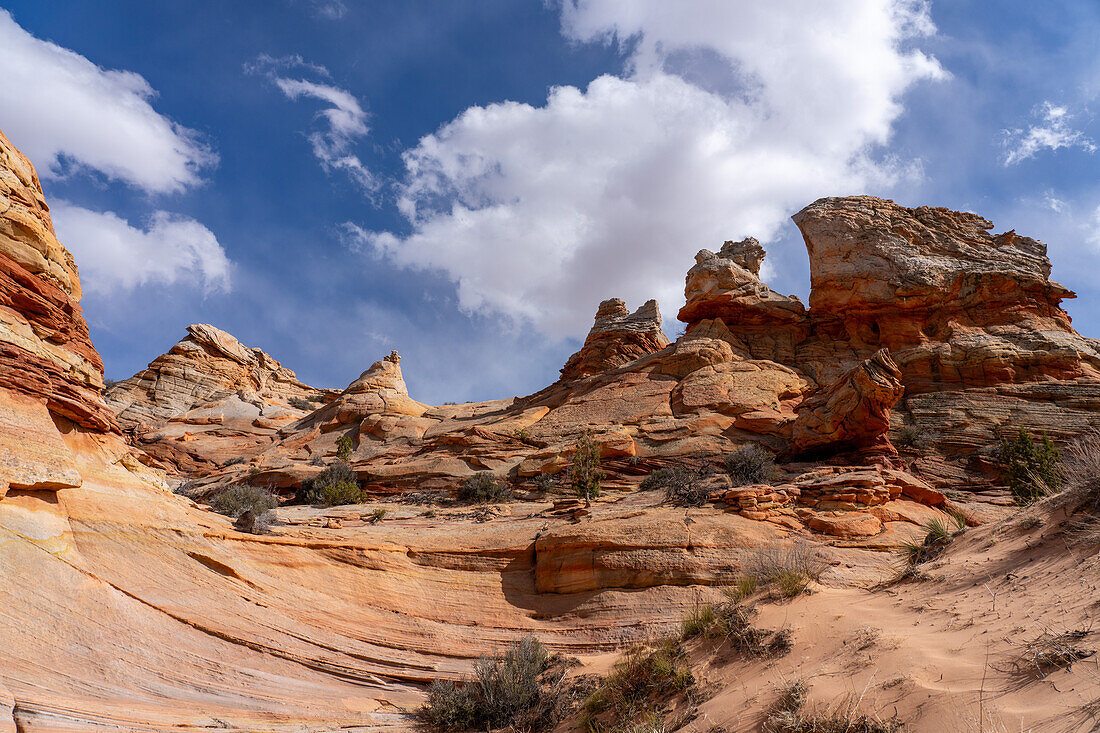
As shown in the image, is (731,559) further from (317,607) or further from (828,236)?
(828,236)

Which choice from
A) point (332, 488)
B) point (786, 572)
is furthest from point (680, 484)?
point (332, 488)

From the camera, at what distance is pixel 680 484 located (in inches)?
736

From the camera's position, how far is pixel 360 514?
769 inches

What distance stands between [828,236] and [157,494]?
33661 millimetres

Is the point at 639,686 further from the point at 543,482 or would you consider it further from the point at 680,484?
the point at 543,482

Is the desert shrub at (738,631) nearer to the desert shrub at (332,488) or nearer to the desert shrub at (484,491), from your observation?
the desert shrub at (484,491)

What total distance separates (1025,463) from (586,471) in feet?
47.3

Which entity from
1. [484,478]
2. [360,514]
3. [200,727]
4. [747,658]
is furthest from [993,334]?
[200,727]

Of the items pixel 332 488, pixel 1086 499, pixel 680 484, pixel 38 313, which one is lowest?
pixel 1086 499

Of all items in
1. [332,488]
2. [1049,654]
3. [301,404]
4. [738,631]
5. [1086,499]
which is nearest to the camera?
[1049,654]

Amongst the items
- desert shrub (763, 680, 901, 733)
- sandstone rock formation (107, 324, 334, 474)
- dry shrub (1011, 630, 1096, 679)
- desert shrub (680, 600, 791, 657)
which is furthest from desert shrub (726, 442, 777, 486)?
sandstone rock formation (107, 324, 334, 474)

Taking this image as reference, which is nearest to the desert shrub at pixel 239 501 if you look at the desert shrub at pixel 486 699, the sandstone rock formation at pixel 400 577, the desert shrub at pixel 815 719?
the sandstone rock formation at pixel 400 577

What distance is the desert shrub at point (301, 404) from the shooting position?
2126 inches

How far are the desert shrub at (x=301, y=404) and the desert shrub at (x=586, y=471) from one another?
3862 cm
